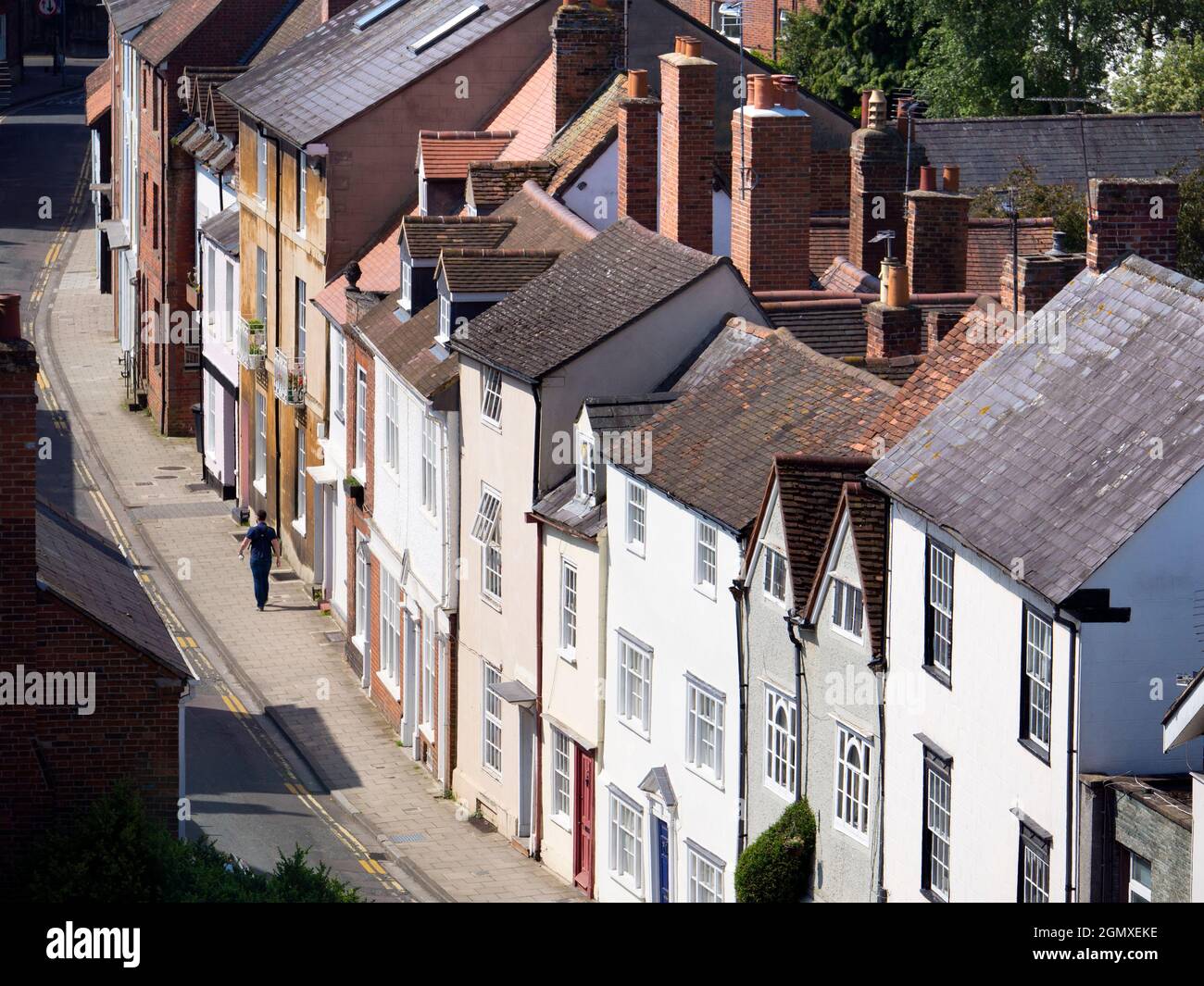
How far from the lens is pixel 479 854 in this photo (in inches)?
1369

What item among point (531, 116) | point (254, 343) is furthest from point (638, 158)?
point (254, 343)

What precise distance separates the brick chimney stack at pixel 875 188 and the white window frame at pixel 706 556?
11.1m

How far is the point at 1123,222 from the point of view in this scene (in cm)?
2541

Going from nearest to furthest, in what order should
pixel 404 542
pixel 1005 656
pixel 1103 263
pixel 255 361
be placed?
pixel 1005 656 → pixel 1103 263 → pixel 404 542 → pixel 255 361

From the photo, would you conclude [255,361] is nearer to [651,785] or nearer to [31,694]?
[651,785]

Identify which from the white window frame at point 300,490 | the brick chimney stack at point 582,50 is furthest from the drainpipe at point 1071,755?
the white window frame at point 300,490

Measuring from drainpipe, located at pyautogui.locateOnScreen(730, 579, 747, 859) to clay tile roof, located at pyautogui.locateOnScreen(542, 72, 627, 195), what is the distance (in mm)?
14544

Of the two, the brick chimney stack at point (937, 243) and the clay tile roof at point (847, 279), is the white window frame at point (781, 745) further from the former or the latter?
the brick chimney stack at point (937, 243)

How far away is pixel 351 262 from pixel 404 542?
26.7 ft

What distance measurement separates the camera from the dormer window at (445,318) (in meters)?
37.0

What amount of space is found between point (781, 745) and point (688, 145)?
12.6 metres

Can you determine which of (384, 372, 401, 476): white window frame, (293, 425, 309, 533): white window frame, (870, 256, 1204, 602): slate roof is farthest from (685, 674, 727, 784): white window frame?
(293, 425, 309, 533): white window frame

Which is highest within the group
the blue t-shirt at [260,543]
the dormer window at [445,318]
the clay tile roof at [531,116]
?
the clay tile roof at [531,116]
